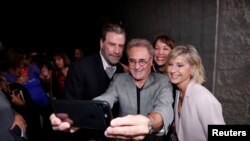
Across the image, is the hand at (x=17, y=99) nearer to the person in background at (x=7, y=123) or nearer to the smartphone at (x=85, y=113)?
the person in background at (x=7, y=123)

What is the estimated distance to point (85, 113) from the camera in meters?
1.41

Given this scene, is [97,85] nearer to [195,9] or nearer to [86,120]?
[86,120]

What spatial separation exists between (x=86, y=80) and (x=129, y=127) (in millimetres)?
1380

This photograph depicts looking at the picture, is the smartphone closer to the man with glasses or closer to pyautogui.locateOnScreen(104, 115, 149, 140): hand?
pyautogui.locateOnScreen(104, 115, 149, 140): hand

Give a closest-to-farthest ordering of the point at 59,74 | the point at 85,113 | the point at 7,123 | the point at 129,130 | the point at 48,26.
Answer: the point at 129,130 < the point at 85,113 < the point at 7,123 < the point at 59,74 < the point at 48,26

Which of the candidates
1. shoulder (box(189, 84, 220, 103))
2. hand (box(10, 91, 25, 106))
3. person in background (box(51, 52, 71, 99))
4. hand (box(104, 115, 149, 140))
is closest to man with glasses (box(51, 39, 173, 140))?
shoulder (box(189, 84, 220, 103))

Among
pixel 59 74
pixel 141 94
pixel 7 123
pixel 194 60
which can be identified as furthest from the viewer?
pixel 59 74

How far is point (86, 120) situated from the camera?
143 cm

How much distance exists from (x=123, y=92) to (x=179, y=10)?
1975mm

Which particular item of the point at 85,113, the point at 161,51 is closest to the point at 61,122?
the point at 85,113

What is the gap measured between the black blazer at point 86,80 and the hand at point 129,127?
4.26 feet

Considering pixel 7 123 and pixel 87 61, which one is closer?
pixel 7 123

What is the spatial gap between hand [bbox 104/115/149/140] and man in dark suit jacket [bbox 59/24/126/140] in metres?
1.15

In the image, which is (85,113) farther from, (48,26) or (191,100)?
(48,26)
